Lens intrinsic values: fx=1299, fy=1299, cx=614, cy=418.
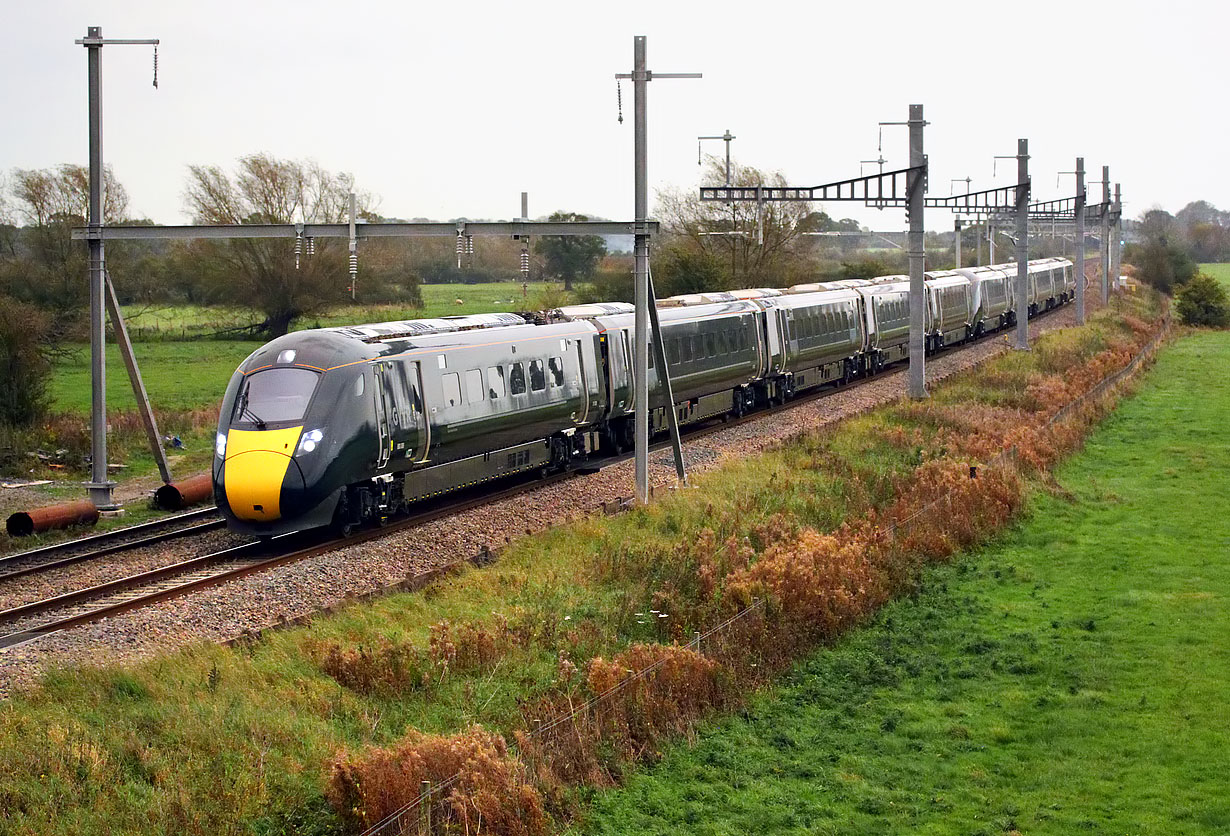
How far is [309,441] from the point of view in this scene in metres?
17.4

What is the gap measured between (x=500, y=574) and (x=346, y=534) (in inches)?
165

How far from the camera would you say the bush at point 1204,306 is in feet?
241

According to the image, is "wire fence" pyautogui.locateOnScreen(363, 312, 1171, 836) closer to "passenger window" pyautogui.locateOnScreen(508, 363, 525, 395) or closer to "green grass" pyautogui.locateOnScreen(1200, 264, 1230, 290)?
"passenger window" pyautogui.locateOnScreen(508, 363, 525, 395)

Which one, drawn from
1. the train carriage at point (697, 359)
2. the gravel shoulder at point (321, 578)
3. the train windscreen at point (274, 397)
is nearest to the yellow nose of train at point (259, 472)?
the train windscreen at point (274, 397)

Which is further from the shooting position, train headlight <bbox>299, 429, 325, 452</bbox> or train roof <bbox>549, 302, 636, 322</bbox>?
train roof <bbox>549, 302, 636, 322</bbox>

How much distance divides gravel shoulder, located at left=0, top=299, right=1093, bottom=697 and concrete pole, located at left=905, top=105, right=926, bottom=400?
728 cm

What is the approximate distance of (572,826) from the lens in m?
9.57

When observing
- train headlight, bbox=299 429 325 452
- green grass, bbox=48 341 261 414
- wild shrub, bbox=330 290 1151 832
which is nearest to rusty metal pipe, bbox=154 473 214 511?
train headlight, bbox=299 429 325 452

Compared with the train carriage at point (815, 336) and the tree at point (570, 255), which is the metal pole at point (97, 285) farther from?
Result: the tree at point (570, 255)

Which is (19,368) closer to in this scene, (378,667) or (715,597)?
(715,597)

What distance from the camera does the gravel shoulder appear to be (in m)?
12.9

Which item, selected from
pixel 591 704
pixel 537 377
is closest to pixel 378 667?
pixel 591 704

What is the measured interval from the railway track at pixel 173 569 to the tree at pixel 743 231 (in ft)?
113

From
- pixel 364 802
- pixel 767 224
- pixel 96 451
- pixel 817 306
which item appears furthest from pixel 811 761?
pixel 767 224
